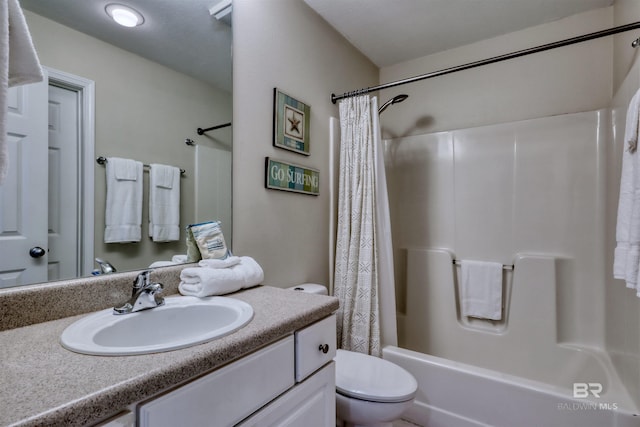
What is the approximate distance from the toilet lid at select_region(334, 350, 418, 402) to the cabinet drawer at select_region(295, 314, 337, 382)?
1.17ft

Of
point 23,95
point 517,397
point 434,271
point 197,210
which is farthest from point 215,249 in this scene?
point 434,271

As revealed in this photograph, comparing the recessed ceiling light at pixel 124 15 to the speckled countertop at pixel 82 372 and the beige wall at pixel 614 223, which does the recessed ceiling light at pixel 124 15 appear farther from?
the beige wall at pixel 614 223

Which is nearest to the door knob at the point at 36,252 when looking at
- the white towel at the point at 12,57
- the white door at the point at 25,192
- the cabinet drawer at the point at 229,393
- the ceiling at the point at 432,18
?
the white door at the point at 25,192

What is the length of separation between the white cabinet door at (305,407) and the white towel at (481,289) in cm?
147

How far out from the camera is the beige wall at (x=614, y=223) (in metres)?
1.36

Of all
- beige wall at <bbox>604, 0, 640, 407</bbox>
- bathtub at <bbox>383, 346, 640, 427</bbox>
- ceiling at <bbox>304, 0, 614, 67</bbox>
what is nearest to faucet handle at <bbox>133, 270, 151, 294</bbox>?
bathtub at <bbox>383, 346, 640, 427</bbox>

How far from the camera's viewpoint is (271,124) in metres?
1.60

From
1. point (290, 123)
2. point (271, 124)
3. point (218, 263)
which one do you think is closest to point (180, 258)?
point (218, 263)

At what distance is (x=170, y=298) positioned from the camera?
104cm

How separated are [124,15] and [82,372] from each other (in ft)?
3.64

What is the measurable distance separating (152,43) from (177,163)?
446 mm

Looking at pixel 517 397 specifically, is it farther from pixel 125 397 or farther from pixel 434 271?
pixel 125 397

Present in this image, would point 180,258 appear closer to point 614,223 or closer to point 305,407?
point 305,407

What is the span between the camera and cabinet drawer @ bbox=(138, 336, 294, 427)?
0.57 metres
